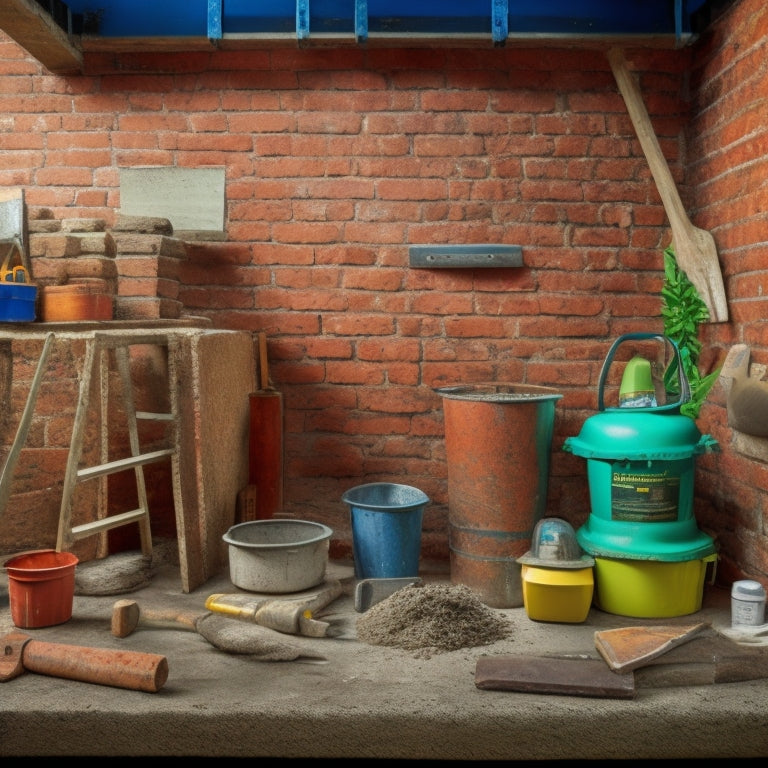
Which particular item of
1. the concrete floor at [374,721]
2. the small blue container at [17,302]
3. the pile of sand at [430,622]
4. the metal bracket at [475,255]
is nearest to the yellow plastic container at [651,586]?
the pile of sand at [430,622]

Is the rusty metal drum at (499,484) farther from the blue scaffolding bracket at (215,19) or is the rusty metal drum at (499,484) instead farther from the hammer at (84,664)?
the blue scaffolding bracket at (215,19)

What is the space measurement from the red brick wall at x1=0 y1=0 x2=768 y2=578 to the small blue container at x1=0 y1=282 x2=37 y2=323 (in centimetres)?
81

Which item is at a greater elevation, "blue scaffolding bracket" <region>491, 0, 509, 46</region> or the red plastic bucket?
"blue scaffolding bracket" <region>491, 0, 509, 46</region>

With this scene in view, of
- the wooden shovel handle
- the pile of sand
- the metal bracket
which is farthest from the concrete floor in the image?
the wooden shovel handle

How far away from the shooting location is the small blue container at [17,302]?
10.2 ft

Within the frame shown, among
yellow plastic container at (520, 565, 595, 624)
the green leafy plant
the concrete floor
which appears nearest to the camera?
the concrete floor

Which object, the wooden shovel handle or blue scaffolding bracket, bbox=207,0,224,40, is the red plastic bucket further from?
the wooden shovel handle

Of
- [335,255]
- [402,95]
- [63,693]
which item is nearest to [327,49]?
[402,95]

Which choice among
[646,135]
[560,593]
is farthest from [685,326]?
[560,593]

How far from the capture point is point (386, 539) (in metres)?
3.19

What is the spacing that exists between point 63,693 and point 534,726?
4.60 feet

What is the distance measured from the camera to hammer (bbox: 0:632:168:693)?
2293 mm

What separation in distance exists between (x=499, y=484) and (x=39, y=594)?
180cm

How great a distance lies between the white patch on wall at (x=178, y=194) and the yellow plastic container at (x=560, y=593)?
7.53 ft
